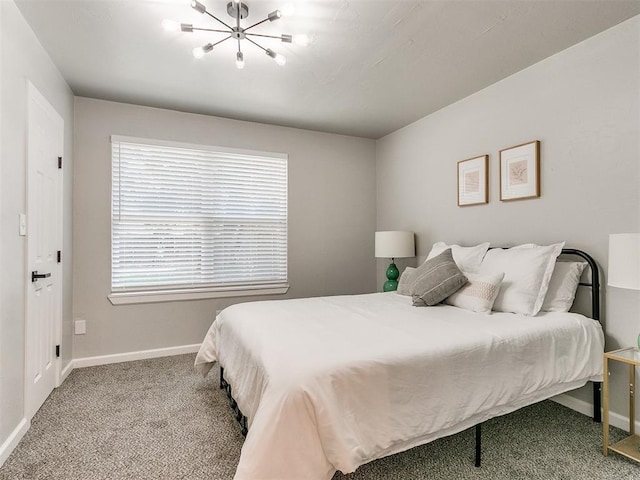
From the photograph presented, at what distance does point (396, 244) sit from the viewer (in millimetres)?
3732

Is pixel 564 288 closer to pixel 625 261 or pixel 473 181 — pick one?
pixel 625 261

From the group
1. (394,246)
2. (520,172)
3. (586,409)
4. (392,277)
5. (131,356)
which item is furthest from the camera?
(392,277)

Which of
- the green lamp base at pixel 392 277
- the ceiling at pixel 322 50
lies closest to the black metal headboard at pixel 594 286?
the ceiling at pixel 322 50

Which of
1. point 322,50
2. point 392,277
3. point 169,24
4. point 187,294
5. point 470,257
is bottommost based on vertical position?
point 187,294

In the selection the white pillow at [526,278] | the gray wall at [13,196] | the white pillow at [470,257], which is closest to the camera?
the gray wall at [13,196]

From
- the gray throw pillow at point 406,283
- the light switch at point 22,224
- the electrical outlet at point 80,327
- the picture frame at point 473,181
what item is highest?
the picture frame at point 473,181

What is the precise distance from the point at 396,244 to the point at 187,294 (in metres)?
2.31

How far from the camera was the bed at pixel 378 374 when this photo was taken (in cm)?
134

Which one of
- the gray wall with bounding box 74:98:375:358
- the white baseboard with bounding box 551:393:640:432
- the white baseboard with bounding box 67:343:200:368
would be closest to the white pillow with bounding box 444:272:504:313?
the white baseboard with bounding box 551:393:640:432

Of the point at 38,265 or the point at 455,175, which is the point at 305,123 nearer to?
the point at 455,175

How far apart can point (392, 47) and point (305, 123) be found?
1.71 meters

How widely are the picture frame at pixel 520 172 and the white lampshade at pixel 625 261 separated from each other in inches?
34.8

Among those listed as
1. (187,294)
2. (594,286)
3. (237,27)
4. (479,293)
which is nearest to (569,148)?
(594,286)

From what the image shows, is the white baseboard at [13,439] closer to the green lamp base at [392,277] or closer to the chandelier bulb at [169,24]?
the chandelier bulb at [169,24]
